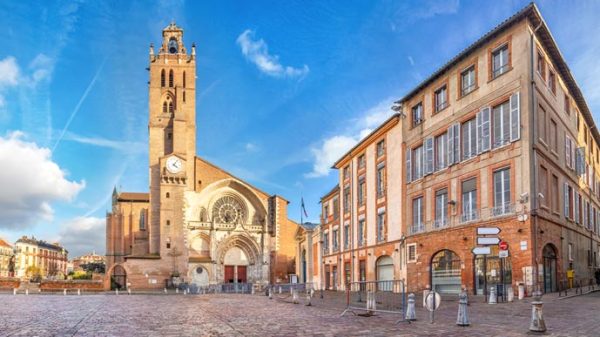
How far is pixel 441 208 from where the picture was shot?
92.7 ft

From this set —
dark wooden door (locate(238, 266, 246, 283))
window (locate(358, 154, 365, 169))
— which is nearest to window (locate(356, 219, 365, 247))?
window (locate(358, 154, 365, 169))

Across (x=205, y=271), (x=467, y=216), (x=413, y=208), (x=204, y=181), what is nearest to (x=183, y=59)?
(x=204, y=181)

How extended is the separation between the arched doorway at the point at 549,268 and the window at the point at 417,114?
1027cm

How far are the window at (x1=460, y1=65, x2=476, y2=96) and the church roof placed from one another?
56.4 m

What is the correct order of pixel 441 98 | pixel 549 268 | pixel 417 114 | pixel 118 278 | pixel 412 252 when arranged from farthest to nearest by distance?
1. pixel 118 278
2. pixel 417 114
3. pixel 412 252
4. pixel 441 98
5. pixel 549 268

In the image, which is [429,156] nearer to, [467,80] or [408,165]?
[408,165]

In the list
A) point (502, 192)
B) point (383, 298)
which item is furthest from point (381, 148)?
point (383, 298)

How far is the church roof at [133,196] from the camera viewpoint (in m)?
74.2

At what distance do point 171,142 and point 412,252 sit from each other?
44.2 m

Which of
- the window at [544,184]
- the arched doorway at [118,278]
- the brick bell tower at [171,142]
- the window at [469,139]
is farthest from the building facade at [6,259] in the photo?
the window at [544,184]

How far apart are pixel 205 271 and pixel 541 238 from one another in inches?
1941

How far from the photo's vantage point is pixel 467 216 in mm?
25828

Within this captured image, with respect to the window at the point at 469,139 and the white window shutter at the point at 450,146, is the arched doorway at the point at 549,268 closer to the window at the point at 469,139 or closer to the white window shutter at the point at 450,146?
the window at the point at 469,139

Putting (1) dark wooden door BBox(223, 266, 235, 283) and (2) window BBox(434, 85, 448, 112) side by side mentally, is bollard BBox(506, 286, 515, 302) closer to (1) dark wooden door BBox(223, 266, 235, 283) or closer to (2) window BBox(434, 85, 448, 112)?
(2) window BBox(434, 85, 448, 112)
